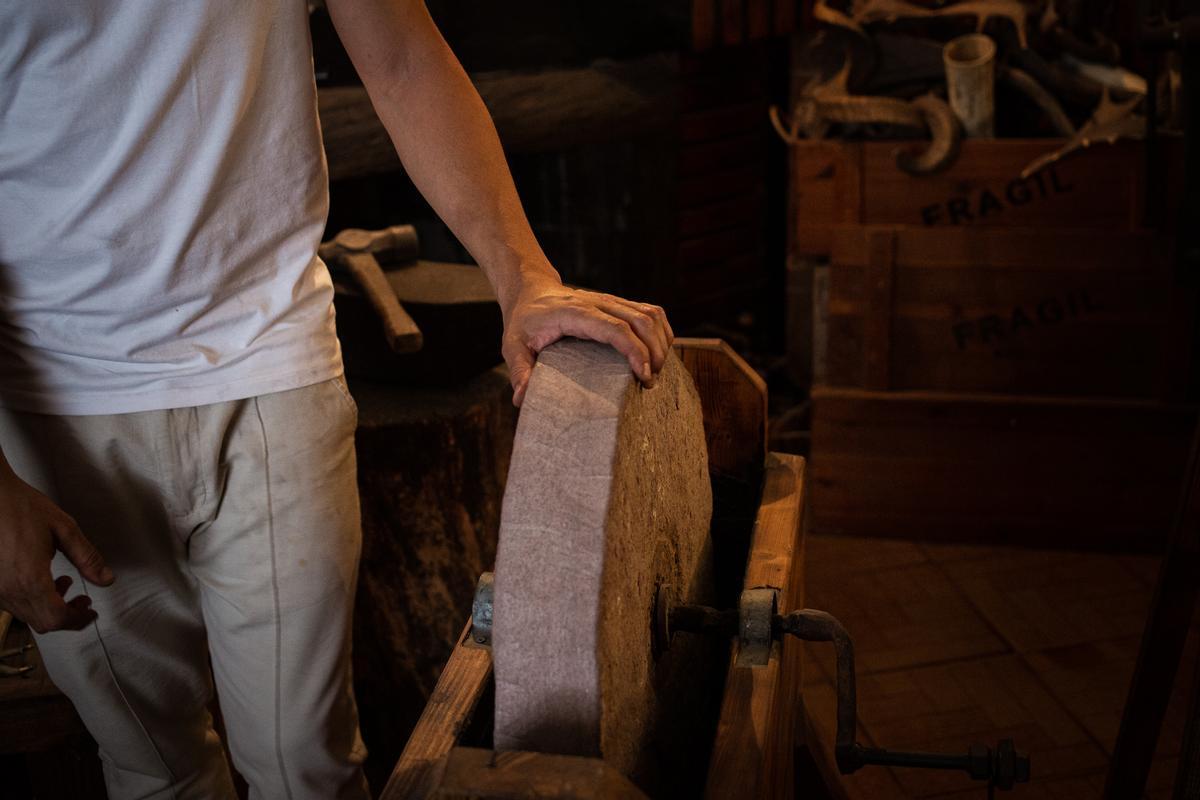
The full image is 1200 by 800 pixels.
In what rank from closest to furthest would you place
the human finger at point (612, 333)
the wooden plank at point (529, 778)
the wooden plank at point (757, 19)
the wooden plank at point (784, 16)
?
the wooden plank at point (529, 778) < the human finger at point (612, 333) < the wooden plank at point (757, 19) < the wooden plank at point (784, 16)

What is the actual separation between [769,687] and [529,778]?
38cm

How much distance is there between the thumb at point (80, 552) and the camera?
53.6 inches

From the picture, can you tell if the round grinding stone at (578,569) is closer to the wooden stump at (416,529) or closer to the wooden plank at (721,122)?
the wooden stump at (416,529)

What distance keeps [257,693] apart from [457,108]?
0.76m

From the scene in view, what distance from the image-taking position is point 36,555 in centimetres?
133

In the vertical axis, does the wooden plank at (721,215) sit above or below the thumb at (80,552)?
below

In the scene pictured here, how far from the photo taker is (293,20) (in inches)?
56.4

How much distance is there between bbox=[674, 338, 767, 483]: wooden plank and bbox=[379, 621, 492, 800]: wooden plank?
531 millimetres

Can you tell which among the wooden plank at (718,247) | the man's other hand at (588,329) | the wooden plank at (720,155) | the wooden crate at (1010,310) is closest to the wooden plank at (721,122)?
the wooden plank at (720,155)

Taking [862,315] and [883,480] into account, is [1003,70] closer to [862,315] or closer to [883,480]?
[862,315]

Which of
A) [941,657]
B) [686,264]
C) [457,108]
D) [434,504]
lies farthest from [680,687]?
[686,264]

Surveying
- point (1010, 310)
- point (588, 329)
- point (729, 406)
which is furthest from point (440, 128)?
point (1010, 310)

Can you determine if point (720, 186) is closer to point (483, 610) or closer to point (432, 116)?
point (432, 116)

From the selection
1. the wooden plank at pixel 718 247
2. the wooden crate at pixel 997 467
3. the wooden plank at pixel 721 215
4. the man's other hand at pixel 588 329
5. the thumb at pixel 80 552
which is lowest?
the wooden crate at pixel 997 467
